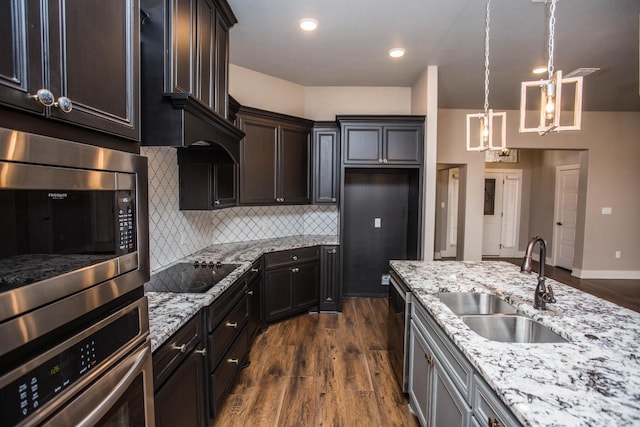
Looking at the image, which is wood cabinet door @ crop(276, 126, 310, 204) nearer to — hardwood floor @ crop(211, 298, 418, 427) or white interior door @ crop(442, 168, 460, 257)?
hardwood floor @ crop(211, 298, 418, 427)

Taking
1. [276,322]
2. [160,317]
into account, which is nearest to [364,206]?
[276,322]

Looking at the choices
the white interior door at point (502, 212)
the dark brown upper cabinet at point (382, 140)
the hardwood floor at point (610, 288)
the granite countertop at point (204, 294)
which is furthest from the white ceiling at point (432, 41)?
the white interior door at point (502, 212)

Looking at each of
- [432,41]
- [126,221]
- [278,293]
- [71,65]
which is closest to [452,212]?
[432,41]

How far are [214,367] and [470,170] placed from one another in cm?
512

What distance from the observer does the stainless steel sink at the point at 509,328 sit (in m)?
1.56

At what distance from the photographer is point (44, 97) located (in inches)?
25.3

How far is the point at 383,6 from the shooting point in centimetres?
248

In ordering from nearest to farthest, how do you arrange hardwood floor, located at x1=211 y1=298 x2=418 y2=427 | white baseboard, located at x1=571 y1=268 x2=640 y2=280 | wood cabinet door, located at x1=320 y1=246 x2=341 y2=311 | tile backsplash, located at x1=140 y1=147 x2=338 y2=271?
1. hardwood floor, located at x1=211 y1=298 x2=418 y2=427
2. tile backsplash, located at x1=140 y1=147 x2=338 y2=271
3. wood cabinet door, located at x1=320 y1=246 x2=341 y2=311
4. white baseboard, located at x1=571 y1=268 x2=640 y2=280

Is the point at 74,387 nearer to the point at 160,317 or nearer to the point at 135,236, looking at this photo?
the point at 135,236

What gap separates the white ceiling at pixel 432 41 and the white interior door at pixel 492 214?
317 centimetres

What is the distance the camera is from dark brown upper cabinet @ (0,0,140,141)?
60 cm

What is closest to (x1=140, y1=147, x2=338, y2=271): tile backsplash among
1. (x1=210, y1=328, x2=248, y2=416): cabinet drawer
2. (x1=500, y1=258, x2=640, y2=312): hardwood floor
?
(x1=210, y1=328, x2=248, y2=416): cabinet drawer

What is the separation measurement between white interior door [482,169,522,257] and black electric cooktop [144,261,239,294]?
679cm

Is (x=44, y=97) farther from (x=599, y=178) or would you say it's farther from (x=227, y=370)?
(x=599, y=178)
